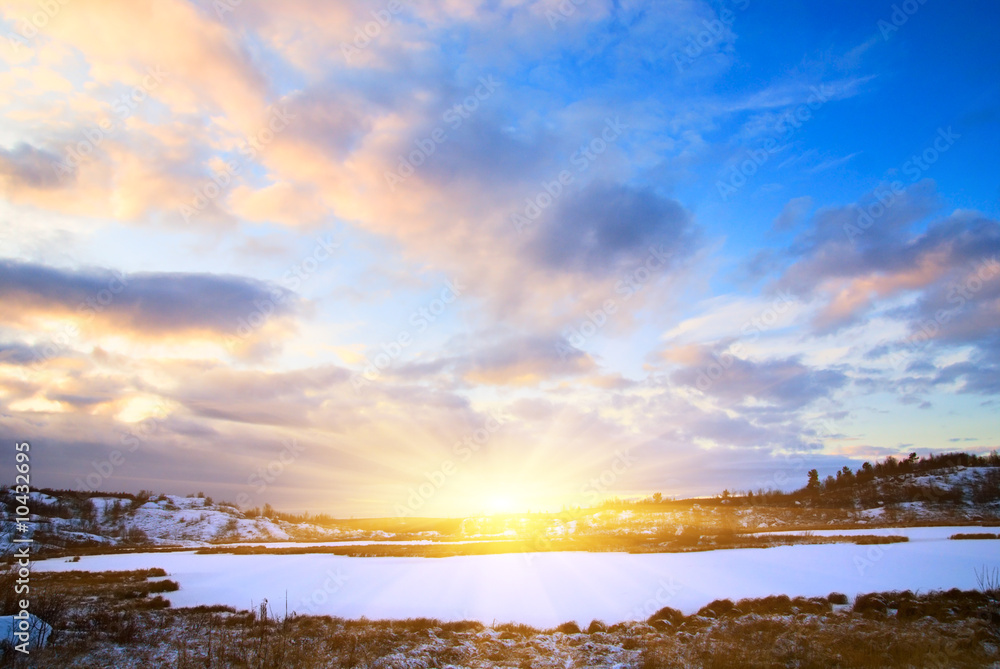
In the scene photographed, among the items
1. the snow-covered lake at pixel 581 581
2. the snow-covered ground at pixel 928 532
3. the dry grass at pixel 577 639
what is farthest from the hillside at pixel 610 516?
the dry grass at pixel 577 639

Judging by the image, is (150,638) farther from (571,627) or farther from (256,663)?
(571,627)

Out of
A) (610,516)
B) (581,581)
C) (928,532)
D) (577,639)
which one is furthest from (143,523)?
(928,532)

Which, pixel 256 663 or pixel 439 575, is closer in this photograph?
pixel 256 663

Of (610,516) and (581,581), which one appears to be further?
(610,516)

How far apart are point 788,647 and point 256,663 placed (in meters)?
17.3

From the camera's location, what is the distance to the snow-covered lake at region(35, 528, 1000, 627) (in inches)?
929

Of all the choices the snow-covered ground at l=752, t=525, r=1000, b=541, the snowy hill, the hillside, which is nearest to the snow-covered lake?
the snow-covered ground at l=752, t=525, r=1000, b=541

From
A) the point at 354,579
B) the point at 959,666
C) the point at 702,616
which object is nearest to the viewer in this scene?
the point at 959,666

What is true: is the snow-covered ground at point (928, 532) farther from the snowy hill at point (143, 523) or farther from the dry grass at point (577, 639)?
the snowy hill at point (143, 523)

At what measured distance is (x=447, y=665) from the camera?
51.1 ft

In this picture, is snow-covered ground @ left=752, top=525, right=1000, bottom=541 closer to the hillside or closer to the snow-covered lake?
the snow-covered lake

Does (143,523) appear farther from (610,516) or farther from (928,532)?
(928,532)

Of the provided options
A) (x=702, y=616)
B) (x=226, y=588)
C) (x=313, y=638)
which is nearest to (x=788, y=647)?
(x=702, y=616)

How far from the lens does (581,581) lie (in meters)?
30.3
